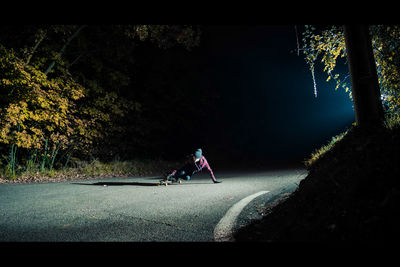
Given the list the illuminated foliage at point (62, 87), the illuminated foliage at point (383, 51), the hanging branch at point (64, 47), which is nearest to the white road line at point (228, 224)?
the illuminated foliage at point (383, 51)

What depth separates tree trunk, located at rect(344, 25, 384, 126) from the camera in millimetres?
3203

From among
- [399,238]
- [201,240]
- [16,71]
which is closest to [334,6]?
[399,238]

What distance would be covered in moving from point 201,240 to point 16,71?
11833mm

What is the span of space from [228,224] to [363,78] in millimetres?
3055

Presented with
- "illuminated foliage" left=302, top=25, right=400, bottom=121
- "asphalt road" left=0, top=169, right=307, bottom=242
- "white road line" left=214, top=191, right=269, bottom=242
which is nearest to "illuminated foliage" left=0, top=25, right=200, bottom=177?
"asphalt road" left=0, top=169, right=307, bottom=242

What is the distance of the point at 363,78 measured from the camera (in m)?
3.21

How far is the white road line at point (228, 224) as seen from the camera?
2.94 meters

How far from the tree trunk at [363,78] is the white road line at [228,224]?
2.56m

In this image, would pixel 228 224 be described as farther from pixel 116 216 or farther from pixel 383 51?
pixel 383 51

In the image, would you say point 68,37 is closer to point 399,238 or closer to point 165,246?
point 165,246

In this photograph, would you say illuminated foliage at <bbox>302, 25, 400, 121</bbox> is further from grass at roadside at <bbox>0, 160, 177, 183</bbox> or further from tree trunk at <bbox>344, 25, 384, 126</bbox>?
grass at roadside at <bbox>0, 160, 177, 183</bbox>

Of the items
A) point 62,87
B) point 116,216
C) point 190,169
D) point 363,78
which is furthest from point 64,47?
point 363,78

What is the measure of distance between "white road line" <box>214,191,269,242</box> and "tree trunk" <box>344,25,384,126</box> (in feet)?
8.38

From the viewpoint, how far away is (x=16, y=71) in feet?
32.5
